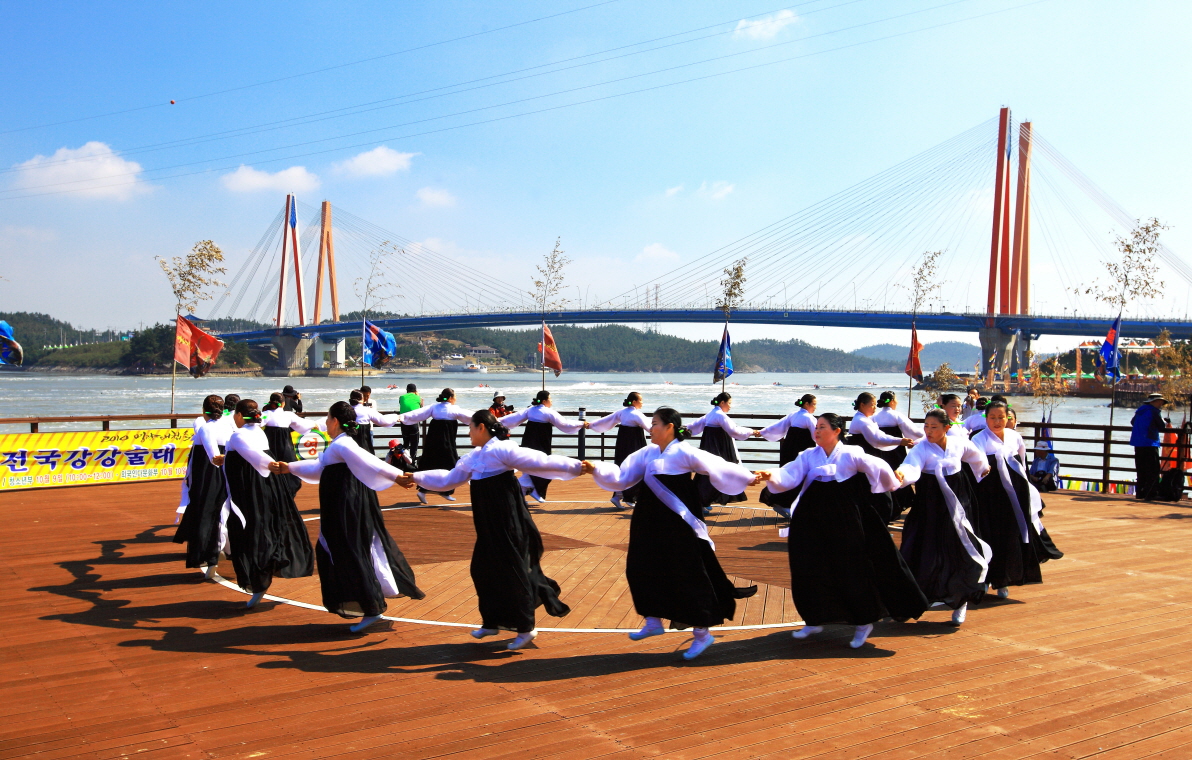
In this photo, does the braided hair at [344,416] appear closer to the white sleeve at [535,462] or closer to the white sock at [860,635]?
the white sleeve at [535,462]

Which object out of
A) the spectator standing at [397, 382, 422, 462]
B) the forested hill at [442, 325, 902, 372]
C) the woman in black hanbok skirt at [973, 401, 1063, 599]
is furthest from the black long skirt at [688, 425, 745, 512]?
the forested hill at [442, 325, 902, 372]

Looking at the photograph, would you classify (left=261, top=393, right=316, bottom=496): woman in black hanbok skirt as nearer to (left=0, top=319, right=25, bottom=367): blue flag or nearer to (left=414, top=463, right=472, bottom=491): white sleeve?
(left=414, top=463, right=472, bottom=491): white sleeve

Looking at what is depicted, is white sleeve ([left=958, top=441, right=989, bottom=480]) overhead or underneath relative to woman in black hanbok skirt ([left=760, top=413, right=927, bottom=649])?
overhead

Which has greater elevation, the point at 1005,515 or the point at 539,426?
the point at 539,426

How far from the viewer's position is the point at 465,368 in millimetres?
96438

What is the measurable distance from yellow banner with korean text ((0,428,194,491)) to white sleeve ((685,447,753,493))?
11.5m

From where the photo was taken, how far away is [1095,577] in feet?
25.4

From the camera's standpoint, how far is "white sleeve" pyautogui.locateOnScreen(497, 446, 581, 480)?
551cm

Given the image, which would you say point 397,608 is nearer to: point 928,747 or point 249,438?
point 249,438

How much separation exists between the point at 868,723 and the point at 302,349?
198 feet

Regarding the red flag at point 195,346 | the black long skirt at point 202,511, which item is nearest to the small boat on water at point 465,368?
the red flag at point 195,346

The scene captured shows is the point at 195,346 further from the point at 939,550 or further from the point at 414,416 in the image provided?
the point at 939,550

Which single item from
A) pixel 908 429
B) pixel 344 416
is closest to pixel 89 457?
pixel 344 416

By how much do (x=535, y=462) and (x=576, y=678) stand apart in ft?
4.51
